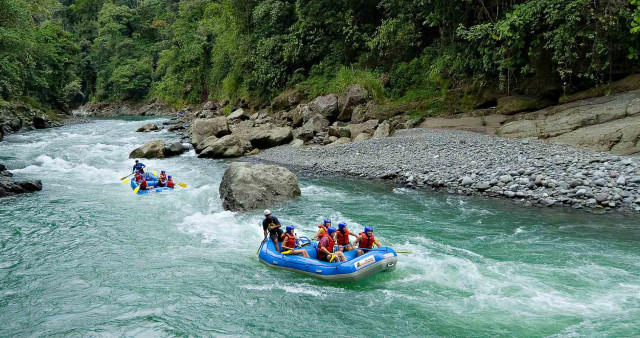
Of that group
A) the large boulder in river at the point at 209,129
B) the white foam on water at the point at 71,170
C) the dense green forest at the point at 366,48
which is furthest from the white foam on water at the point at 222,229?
the large boulder in river at the point at 209,129

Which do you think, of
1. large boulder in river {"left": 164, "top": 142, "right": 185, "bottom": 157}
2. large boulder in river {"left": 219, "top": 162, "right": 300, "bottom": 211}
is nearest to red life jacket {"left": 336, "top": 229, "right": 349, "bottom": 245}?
large boulder in river {"left": 219, "top": 162, "right": 300, "bottom": 211}

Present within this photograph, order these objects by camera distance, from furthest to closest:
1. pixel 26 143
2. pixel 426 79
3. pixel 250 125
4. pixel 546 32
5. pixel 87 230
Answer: pixel 250 125, pixel 26 143, pixel 426 79, pixel 546 32, pixel 87 230

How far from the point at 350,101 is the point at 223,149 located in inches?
258

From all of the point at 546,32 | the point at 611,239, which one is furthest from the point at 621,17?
the point at 611,239

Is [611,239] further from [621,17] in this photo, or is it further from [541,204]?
[621,17]

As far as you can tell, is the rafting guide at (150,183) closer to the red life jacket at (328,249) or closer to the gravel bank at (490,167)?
the gravel bank at (490,167)

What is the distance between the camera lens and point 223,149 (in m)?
20.6

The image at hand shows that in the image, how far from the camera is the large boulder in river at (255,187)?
12609 mm

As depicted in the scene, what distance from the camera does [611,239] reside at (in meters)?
9.12

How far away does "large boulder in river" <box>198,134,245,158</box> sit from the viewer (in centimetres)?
2058

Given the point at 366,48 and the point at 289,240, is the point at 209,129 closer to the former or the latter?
the point at 366,48

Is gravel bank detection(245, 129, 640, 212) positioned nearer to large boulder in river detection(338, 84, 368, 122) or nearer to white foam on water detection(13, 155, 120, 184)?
large boulder in river detection(338, 84, 368, 122)

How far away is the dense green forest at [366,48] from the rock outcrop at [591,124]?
1060 mm

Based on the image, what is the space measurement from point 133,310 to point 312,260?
3.11 metres
